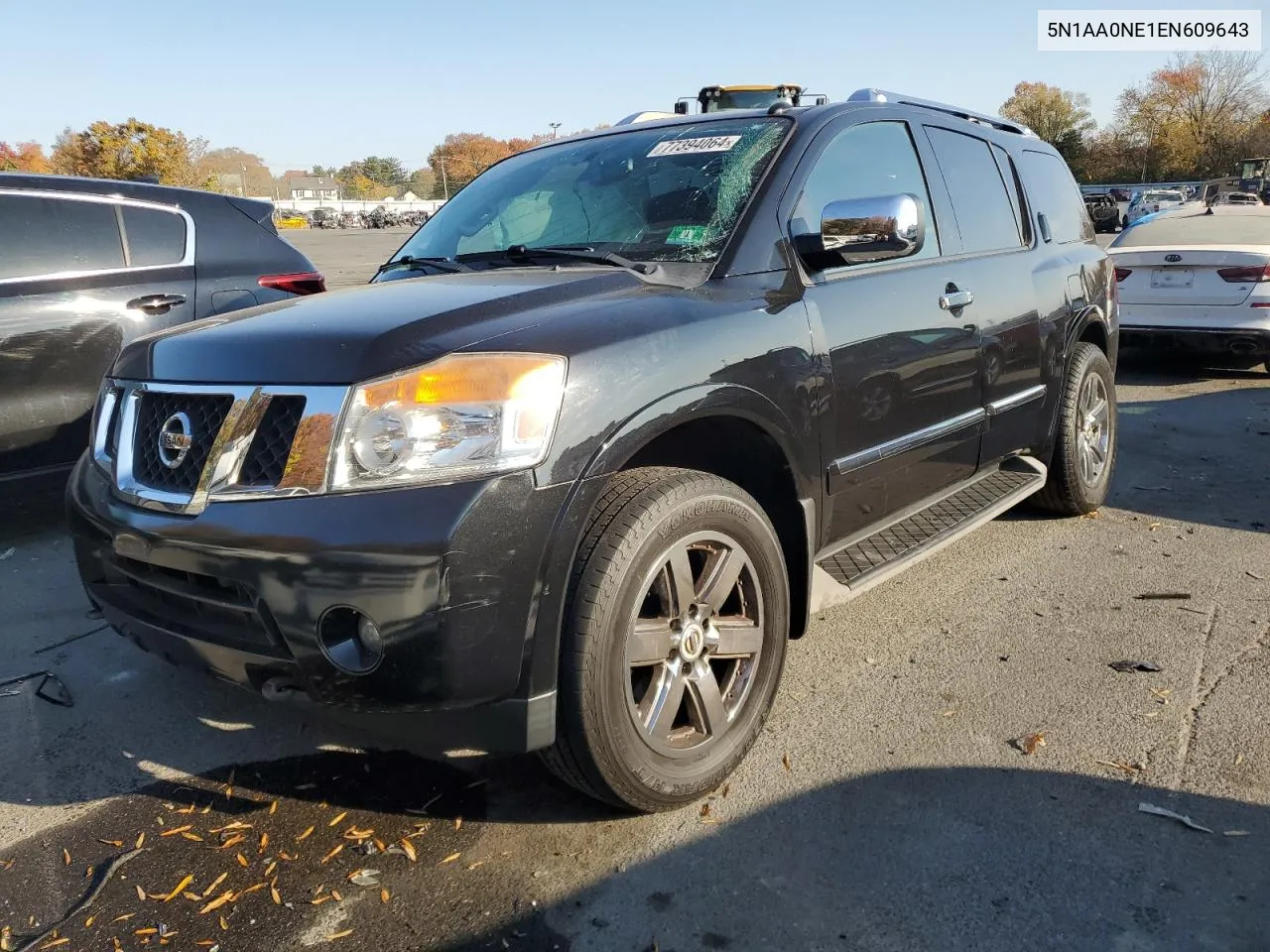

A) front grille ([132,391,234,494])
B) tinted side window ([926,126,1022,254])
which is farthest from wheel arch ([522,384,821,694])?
tinted side window ([926,126,1022,254])

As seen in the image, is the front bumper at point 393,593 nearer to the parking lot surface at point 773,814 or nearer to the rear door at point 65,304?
the parking lot surface at point 773,814

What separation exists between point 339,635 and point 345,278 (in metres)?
20.0

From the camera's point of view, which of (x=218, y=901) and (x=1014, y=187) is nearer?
(x=218, y=901)

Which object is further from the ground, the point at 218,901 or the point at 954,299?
the point at 954,299

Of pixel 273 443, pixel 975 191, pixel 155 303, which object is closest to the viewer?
pixel 273 443

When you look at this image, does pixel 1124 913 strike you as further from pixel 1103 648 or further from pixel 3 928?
pixel 3 928

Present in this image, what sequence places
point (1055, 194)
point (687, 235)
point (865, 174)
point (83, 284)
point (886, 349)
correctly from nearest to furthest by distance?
point (687, 235), point (886, 349), point (865, 174), point (83, 284), point (1055, 194)

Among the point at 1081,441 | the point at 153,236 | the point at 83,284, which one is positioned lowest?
the point at 1081,441

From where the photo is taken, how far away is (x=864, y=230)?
113 inches

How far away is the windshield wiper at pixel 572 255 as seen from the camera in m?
2.88

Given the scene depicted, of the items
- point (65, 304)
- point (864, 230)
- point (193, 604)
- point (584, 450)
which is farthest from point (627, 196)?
point (65, 304)

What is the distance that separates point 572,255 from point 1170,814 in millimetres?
2276

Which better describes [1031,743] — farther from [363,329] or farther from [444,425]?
[363,329]

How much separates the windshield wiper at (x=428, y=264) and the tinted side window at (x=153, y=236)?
190 centimetres
